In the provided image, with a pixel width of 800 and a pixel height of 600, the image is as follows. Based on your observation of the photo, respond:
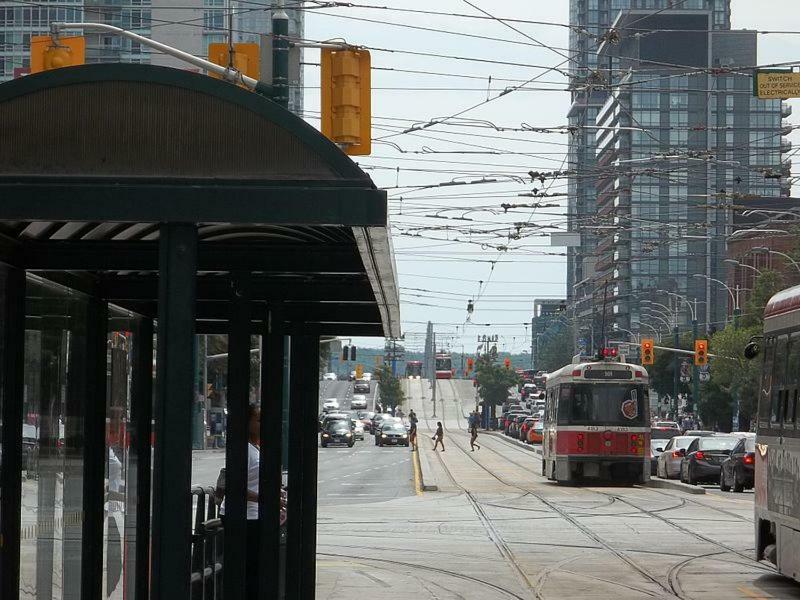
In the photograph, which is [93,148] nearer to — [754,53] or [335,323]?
[335,323]

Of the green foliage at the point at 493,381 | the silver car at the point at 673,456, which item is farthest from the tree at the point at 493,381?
the silver car at the point at 673,456

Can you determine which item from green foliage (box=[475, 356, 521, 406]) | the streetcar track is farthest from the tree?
the streetcar track

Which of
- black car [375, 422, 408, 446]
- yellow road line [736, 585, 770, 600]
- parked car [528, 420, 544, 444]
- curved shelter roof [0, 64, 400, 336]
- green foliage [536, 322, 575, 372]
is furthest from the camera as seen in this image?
green foliage [536, 322, 575, 372]

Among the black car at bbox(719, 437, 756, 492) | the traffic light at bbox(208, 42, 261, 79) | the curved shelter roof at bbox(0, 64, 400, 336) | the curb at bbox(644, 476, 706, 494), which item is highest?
the traffic light at bbox(208, 42, 261, 79)

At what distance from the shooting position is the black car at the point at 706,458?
41.0 metres

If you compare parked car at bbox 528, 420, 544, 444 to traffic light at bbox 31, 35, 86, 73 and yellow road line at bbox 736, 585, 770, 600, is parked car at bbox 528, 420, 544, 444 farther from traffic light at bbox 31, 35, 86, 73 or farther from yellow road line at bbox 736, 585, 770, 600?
yellow road line at bbox 736, 585, 770, 600

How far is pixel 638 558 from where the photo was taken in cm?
1973

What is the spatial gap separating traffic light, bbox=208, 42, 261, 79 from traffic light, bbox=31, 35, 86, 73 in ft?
5.19

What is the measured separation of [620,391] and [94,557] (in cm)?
2950

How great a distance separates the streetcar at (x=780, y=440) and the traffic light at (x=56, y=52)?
867cm

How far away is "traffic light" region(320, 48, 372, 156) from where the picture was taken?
1644cm

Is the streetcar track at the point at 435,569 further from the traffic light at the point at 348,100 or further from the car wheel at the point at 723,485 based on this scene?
the car wheel at the point at 723,485

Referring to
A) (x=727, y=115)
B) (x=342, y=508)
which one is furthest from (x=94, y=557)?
(x=727, y=115)

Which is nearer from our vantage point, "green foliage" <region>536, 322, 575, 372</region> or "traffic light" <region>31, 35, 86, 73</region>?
"traffic light" <region>31, 35, 86, 73</region>
